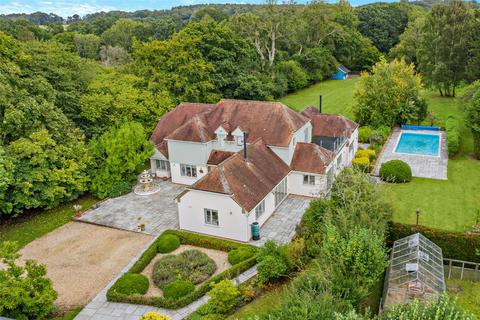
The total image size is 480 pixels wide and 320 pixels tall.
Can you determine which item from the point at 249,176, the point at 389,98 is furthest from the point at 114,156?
the point at 389,98

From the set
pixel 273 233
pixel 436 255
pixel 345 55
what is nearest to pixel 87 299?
pixel 273 233

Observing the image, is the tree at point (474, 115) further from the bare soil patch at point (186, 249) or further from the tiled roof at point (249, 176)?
the bare soil patch at point (186, 249)

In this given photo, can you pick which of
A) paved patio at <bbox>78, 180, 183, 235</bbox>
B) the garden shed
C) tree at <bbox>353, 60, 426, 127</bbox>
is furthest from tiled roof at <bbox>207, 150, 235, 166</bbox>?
tree at <bbox>353, 60, 426, 127</bbox>

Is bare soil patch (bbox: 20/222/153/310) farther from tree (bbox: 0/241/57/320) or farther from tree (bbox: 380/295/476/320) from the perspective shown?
tree (bbox: 380/295/476/320)

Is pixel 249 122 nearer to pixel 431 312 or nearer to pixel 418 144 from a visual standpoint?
pixel 418 144

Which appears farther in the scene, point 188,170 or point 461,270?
point 188,170

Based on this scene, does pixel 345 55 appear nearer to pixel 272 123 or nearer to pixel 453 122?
pixel 453 122
